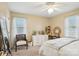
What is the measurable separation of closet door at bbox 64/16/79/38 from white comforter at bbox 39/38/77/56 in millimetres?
114

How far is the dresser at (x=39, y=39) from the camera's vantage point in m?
2.04

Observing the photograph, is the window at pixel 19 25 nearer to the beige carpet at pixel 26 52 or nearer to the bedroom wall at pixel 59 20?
the beige carpet at pixel 26 52

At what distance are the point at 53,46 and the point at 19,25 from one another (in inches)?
33.2

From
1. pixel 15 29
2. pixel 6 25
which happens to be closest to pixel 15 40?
pixel 15 29

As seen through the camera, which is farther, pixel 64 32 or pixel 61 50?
pixel 64 32

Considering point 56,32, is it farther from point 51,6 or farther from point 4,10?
point 4,10

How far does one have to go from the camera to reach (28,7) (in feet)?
6.52

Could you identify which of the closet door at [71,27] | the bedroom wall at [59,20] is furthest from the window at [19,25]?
the closet door at [71,27]

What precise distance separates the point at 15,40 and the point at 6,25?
0.36 meters

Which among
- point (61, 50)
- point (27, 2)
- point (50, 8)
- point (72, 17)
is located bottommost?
point (61, 50)

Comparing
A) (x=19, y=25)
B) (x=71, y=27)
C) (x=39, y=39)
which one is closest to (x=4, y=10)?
(x=19, y=25)

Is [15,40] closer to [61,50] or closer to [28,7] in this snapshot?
[28,7]

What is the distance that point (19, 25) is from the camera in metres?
2.06

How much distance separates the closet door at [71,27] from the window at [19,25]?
35.2 inches
